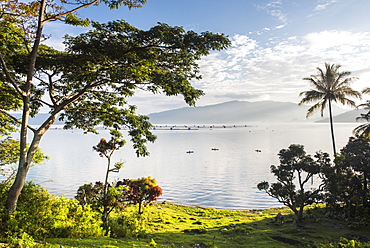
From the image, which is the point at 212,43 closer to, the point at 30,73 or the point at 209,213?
the point at 30,73

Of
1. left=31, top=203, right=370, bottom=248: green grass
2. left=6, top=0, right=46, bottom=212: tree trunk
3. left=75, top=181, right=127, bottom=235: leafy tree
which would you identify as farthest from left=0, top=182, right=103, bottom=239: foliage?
left=31, top=203, right=370, bottom=248: green grass

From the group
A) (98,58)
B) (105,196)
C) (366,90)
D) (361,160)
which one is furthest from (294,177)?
→ (98,58)

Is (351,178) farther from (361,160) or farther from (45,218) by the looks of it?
(45,218)

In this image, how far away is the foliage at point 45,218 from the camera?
863 cm

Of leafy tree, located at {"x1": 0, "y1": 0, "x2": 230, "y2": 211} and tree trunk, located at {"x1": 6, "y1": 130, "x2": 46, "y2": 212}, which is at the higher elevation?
leafy tree, located at {"x1": 0, "y1": 0, "x2": 230, "y2": 211}

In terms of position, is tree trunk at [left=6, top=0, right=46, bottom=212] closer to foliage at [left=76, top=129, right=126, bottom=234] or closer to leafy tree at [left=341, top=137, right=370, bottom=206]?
foliage at [left=76, top=129, right=126, bottom=234]

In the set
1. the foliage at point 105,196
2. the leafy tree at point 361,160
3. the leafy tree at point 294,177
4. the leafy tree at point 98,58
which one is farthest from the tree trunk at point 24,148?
the leafy tree at point 361,160

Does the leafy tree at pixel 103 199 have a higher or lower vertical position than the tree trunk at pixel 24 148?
lower

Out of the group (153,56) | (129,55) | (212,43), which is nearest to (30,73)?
(129,55)

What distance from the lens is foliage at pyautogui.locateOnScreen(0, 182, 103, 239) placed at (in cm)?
863

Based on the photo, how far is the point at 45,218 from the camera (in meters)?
9.47

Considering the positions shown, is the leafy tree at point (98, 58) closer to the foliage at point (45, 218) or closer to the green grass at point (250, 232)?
the foliage at point (45, 218)

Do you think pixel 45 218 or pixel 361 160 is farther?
pixel 361 160

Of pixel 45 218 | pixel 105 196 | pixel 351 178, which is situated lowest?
pixel 351 178
